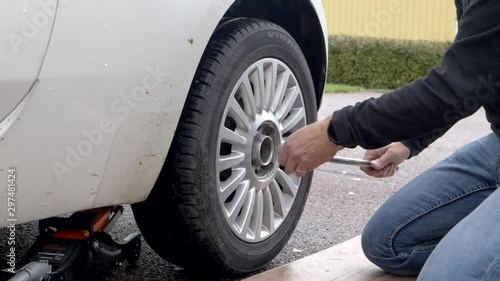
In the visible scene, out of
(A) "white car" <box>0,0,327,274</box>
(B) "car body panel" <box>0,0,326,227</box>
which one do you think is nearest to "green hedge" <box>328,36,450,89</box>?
(A) "white car" <box>0,0,327,274</box>

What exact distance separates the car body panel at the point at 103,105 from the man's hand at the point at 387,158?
806mm

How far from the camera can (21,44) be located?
199 centimetres

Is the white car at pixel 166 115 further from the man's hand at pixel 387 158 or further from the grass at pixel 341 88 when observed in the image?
the grass at pixel 341 88

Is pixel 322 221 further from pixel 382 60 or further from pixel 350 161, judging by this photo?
pixel 382 60

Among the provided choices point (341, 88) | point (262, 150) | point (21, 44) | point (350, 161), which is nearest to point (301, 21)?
point (262, 150)

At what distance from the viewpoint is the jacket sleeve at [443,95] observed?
2.05 meters

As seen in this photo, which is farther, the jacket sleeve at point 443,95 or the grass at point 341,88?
the grass at point 341,88

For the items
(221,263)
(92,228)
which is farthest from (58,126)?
(221,263)

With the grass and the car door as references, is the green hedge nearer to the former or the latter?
the grass

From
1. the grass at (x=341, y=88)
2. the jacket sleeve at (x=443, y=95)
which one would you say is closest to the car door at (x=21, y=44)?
the jacket sleeve at (x=443, y=95)

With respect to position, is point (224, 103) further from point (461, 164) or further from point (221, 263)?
point (461, 164)

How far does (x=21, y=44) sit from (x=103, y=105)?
0.97 ft

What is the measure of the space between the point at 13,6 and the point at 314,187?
3067 mm

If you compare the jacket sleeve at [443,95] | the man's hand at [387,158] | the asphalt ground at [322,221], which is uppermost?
the jacket sleeve at [443,95]
